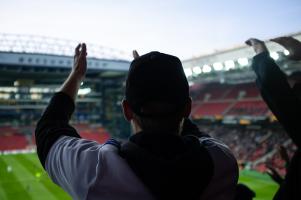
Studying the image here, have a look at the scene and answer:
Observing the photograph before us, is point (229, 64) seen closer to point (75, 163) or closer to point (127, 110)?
point (127, 110)

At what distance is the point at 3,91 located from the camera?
39.9 meters

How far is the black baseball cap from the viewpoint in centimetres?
147

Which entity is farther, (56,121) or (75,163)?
(56,121)

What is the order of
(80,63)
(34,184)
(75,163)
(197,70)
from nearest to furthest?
(75,163) → (80,63) → (34,184) → (197,70)

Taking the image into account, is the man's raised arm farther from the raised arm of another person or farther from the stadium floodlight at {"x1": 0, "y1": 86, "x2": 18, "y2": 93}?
the stadium floodlight at {"x1": 0, "y1": 86, "x2": 18, "y2": 93}

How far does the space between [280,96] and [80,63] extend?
4.11 ft

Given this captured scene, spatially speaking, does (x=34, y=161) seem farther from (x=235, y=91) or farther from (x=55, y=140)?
(x=55, y=140)

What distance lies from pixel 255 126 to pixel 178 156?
33.4 metres

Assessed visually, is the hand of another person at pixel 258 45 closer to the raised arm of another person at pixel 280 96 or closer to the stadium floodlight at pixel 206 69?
the raised arm of another person at pixel 280 96

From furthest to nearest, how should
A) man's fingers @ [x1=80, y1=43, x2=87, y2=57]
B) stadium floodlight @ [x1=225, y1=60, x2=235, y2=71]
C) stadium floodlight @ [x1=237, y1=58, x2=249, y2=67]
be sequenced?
1. stadium floodlight @ [x1=225, y1=60, x2=235, y2=71]
2. stadium floodlight @ [x1=237, y1=58, x2=249, y2=67]
3. man's fingers @ [x1=80, y1=43, x2=87, y2=57]

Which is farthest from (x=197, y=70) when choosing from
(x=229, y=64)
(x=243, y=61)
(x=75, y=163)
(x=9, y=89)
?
(x=75, y=163)

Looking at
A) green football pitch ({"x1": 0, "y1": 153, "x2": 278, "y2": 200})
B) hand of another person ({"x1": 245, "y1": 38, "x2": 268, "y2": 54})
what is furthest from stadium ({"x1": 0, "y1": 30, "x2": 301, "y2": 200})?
hand of another person ({"x1": 245, "y1": 38, "x2": 268, "y2": 54})

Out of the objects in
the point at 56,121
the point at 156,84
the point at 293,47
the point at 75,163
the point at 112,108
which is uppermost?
the point at 293,47

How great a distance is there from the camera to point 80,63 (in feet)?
6.82
